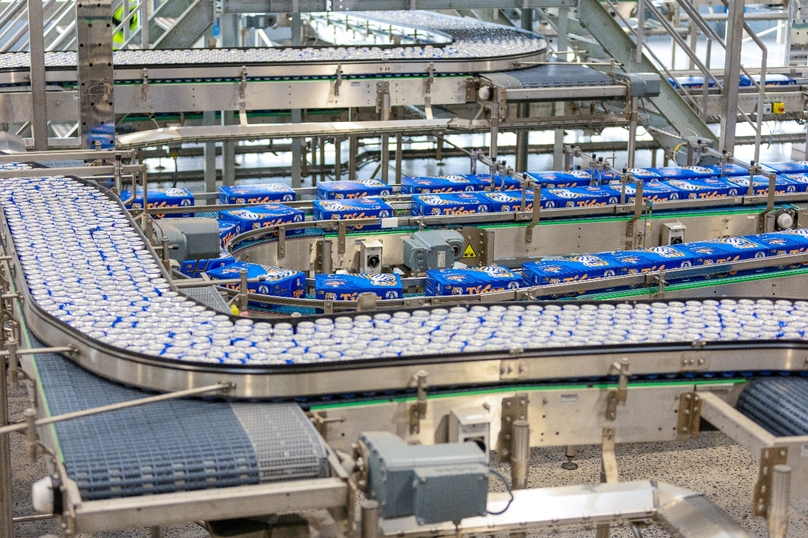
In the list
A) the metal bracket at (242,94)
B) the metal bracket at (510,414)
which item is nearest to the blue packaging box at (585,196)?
the metal bracket at (242,94)

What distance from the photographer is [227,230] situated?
759 cm

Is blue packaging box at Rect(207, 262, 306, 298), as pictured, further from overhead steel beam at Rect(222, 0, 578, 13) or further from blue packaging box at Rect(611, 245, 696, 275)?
overhead steel beam at Rect(222, 0, 578, 13)

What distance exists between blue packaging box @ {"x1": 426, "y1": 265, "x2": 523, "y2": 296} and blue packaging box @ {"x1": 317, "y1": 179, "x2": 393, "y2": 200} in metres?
1.56

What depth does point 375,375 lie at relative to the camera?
4.12 metres

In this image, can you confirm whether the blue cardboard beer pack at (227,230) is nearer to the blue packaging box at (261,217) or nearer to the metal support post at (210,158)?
the blue packaging box at (261,217)

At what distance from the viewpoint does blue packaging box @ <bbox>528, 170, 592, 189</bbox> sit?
8.86m

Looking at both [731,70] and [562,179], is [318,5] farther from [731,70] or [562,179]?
[731,70]

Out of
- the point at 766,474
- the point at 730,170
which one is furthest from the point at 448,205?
the point at 766,474

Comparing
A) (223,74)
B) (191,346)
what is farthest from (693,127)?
(191,346)

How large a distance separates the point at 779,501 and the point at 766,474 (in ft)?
0.33

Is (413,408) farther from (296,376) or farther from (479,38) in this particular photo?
(479,38)

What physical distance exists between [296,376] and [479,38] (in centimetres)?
754

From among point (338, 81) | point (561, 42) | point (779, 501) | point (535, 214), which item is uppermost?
point (561, 42)

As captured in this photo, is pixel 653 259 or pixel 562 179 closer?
pixel 653 259
